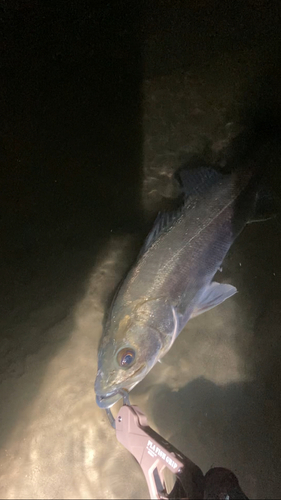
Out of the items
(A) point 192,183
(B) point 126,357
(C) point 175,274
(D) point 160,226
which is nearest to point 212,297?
(C) point 175,274

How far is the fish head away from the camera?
1.78 m

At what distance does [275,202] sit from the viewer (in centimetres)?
228

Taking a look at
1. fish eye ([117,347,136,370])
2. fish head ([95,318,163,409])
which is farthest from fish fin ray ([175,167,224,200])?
fish eye ([117,347,136,370])

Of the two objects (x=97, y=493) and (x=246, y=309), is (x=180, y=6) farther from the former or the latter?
(x=97, y=493)

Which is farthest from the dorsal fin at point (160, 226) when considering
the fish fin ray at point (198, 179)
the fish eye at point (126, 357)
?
the fish eye at point (126, 357)

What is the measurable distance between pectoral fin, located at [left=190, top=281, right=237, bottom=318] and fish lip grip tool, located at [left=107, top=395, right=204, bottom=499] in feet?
2.74

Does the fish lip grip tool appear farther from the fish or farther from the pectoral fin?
the pectoral fin

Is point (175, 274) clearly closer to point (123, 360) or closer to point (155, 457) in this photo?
point (123, 360)

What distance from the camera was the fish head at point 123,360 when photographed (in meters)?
1.78

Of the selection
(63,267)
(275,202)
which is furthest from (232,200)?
(63,267)

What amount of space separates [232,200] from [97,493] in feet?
8.50

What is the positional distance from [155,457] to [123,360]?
677mm

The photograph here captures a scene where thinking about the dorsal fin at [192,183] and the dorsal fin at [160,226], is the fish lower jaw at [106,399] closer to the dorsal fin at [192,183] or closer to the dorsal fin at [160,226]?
the dorsal fin at [160,226]

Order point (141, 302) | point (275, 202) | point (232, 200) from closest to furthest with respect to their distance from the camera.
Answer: point (141, 302) → point (232, 200) → point (275, 202)
